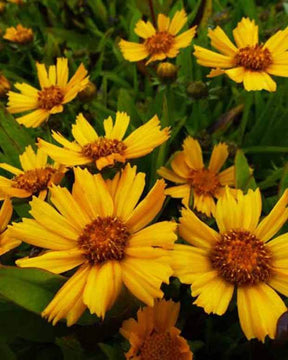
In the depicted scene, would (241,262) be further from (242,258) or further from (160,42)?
(160,42)

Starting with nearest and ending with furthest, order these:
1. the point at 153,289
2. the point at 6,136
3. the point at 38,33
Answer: the point at 153,289, the point at 6,136, the point at 38,33

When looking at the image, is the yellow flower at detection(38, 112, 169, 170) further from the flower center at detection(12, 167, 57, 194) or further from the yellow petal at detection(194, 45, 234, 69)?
the yellow petal at detection(194, 45, 234, 69)

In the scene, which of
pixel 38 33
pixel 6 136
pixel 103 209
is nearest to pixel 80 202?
pixel 103 209

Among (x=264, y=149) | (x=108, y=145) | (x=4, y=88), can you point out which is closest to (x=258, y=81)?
(x=264, y=149)

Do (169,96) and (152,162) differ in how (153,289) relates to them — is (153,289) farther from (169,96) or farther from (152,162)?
(169,96)

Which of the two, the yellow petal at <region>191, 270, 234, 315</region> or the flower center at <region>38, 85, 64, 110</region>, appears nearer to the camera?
the yellow petal at <region>191, 270, 234, 315</region>

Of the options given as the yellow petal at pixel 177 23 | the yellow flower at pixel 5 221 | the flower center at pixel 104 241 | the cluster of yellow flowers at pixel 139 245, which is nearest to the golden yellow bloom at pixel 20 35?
the yellow petal at pixel 177 23

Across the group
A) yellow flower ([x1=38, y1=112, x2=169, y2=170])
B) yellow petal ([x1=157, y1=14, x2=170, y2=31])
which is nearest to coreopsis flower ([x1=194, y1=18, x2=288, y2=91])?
yellow flower ([x1=38, y1=112, x2=169, y2=170])
